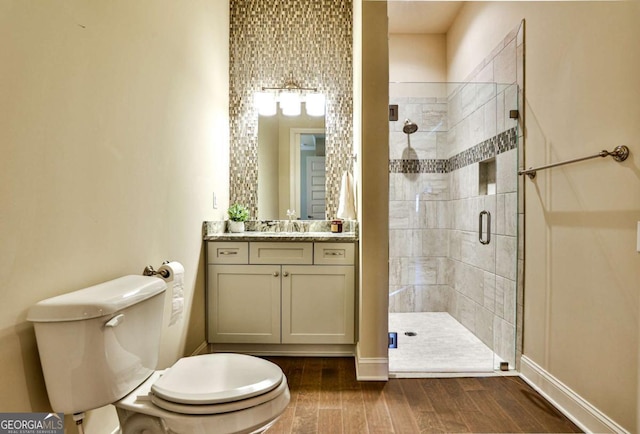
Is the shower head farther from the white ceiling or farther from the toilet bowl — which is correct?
the toilet bowl

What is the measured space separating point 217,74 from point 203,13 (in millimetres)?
421

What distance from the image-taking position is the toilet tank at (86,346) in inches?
38.2

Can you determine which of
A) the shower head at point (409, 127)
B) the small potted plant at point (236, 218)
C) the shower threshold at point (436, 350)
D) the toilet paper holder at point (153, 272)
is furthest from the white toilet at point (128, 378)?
the shower head at point (409, 127)

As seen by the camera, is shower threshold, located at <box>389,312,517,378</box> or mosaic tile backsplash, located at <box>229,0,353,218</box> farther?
mosaic tile backsplash, located at <box>229,0,353,218</box>

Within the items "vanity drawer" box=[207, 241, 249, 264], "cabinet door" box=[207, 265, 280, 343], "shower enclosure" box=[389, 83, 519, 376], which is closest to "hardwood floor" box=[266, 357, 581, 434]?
"shower enclosure" box=[389, 83, 519, 376]

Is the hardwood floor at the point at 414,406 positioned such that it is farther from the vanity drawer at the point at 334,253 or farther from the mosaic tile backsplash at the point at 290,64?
the mosaic tile backsplash at the point at 290,64

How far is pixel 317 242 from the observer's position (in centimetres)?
237

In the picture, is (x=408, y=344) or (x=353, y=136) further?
(x=353, y=136)

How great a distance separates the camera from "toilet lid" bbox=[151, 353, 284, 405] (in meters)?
1.03

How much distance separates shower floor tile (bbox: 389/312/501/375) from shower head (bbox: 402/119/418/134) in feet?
5.26

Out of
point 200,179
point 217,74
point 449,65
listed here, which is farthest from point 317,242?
point 449,65

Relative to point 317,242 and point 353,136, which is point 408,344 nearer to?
point 317,242

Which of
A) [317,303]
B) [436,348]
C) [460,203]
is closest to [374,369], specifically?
[317,303]

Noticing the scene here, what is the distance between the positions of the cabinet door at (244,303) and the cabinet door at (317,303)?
76mm
